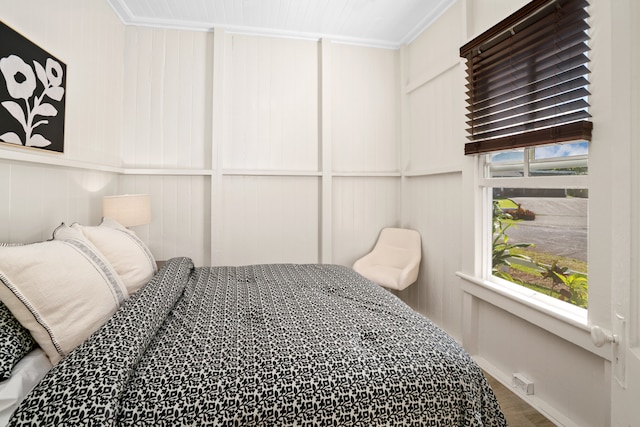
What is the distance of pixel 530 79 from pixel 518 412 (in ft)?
6.29

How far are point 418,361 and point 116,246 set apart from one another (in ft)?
5.28

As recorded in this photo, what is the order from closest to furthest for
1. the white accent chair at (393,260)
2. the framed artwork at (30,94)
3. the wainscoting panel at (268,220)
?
the framed artwork at (30,94) → the white accent chair at (393,260) → the wainscoting panel at (268,220)

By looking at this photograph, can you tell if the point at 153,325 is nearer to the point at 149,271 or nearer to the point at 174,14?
the point at 149,271

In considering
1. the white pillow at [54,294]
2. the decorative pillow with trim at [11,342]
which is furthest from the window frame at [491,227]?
the decorative pillow with trim at [11,342]

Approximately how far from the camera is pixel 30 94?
188cm

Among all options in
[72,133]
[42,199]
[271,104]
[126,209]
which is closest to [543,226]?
[271,104]

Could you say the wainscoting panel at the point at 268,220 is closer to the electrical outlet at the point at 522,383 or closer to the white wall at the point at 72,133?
the white wall at the point at 72,133

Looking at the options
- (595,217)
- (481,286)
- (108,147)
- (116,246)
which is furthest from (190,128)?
(595,217)

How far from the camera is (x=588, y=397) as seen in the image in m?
1.70

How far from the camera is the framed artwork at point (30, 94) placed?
1.69 metres

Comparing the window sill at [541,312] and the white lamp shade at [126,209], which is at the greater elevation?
the white lamp shade at [126,209]

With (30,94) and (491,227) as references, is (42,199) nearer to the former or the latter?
(30,94)

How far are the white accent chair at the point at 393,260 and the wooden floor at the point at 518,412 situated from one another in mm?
1060

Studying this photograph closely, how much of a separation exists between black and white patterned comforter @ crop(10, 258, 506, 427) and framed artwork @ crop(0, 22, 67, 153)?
119 cm
